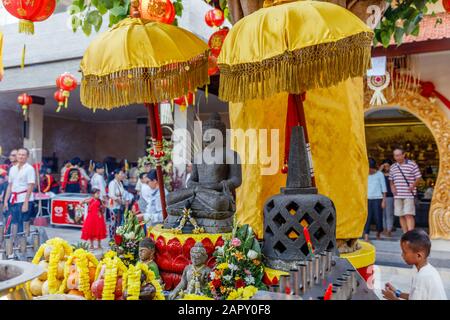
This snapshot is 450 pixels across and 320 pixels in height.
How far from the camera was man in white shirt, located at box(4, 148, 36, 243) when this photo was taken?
23.6 feet

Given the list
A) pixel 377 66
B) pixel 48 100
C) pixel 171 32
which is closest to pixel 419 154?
pixel 377 66

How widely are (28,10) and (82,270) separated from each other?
2.79 m

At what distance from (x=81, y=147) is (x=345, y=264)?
17839 millimetres

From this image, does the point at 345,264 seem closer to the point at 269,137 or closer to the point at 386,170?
the point at 269,137

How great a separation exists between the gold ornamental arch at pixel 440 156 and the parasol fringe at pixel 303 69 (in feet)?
18.8

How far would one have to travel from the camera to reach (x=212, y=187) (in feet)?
11.8

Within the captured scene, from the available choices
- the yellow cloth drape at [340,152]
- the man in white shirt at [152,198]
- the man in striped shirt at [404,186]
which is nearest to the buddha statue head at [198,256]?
the yellow cloth drape at [340,152]

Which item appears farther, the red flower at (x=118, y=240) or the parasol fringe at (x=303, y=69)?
the red flower at (x=118, y=240)

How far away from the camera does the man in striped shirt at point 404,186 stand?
7230mm

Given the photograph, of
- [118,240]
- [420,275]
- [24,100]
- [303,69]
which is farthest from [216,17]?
[24,100]

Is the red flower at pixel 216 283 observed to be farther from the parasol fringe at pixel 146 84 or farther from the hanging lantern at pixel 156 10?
Result: the hanging lantern at pixel 156 10

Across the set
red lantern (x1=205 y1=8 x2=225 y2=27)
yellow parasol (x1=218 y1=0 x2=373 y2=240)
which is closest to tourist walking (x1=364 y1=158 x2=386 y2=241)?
red lantern (x1=205 y1=8 x2=225 y2=27)

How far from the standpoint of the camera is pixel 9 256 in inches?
141

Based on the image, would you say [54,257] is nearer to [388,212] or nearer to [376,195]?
[376,195]
